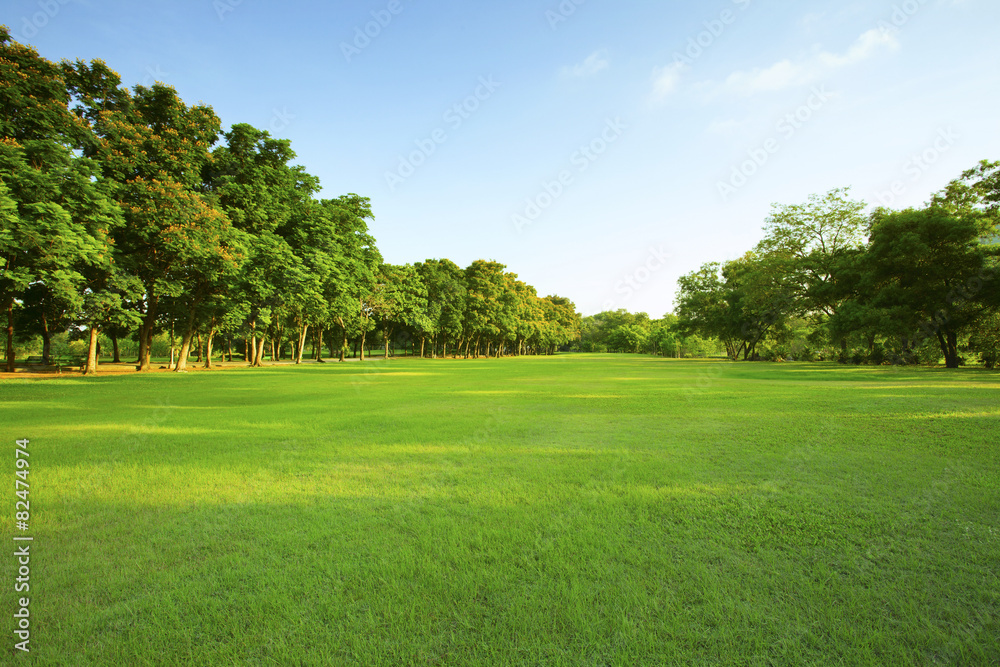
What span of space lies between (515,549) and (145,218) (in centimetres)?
2689

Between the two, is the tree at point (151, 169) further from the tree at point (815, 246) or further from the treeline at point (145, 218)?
the tree at point (815, 246)

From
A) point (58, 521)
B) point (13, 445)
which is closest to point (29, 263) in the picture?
point (13, 445)

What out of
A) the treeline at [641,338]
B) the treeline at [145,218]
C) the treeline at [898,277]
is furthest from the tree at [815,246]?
the treeline at [145,218]

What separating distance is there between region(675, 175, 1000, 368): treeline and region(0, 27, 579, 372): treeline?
127 ft

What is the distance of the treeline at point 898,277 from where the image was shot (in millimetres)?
25625

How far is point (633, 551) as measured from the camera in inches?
137

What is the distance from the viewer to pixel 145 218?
21453mm

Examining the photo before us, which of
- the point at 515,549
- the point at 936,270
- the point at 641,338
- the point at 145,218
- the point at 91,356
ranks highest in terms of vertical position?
the point at 145,218

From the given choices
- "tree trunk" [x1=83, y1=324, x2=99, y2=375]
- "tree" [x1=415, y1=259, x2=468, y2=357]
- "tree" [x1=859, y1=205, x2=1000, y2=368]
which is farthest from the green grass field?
"tree" [x1=415, y1=259, x2=468, y2=357]

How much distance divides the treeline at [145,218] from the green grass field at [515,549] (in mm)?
16968

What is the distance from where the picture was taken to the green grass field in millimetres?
2443

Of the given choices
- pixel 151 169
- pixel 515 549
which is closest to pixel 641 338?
pixel 151 169

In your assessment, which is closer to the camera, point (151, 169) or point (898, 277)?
point (151, 169)

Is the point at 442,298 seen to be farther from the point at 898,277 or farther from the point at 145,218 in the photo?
the point at 898,277
